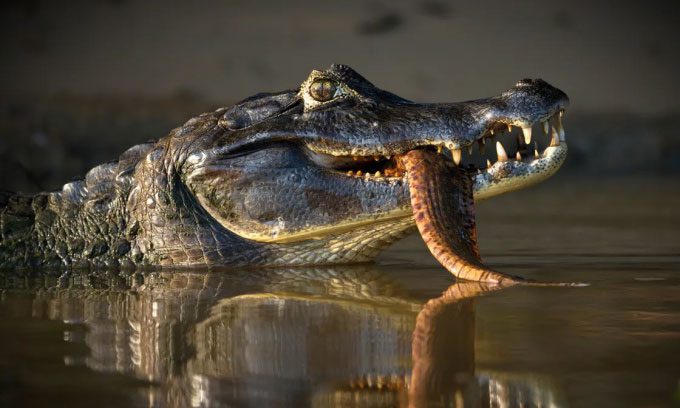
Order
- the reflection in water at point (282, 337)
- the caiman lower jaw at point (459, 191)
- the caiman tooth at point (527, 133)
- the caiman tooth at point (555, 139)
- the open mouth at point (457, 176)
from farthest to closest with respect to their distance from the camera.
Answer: the caiman tooth at point (555, 139) → the caiman tooth at point (527, 133) → the open mouth at point (457, 176) → the caiman lower jaw at point (459, 191) → the reflection in water at point (282, 337)

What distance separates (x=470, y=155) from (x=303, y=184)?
94cm

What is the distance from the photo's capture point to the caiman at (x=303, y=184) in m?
5.53

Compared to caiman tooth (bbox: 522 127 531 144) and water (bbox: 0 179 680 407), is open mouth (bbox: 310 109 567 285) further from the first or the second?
water (bbox: 0 179 680 407)

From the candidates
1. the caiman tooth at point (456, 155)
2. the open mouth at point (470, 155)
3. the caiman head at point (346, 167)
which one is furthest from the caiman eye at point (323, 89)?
the caiman tooth at point (456, 155)

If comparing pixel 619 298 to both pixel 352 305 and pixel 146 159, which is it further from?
pixel 146 159

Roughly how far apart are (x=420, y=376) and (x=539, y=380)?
369 mm

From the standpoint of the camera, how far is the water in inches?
125

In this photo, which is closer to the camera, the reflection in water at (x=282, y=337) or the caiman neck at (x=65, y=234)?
the reflection in water at (x=282, y=337)

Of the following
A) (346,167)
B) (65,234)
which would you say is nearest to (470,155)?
(346,167)

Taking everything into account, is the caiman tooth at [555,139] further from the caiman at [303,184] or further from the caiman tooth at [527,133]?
the caiman tooth at [527,133]

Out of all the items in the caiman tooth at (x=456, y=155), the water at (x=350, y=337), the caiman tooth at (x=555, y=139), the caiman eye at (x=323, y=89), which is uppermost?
the caiman eye at (x=323, y=89)

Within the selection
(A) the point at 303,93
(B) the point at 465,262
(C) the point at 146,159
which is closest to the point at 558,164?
(B) the point at 465,262

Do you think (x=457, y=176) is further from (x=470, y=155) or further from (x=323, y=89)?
(x=323, y=89)

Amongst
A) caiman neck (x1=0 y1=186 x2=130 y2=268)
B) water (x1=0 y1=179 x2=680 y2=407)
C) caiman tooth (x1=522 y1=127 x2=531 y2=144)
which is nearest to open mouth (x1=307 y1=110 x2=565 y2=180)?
caiman tooth (x1=522 y1=127 x2=531 y2=144)
